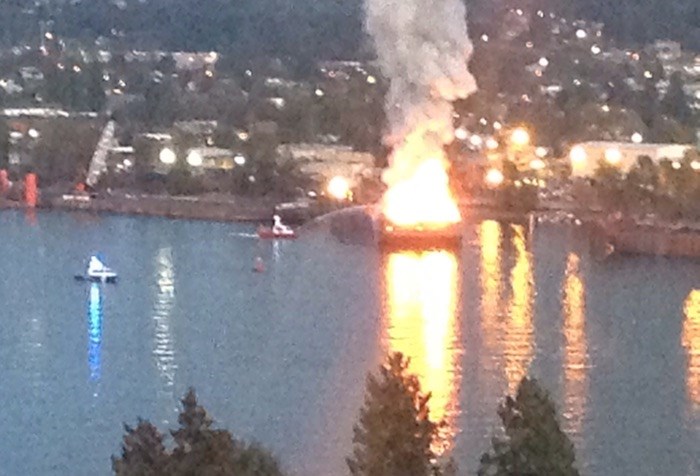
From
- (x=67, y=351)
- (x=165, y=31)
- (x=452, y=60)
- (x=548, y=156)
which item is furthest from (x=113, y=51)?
(x=67, y=351)

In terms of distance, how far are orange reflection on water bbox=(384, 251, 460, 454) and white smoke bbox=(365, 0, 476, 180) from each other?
1.50 metres

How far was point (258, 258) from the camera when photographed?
991 centimetres

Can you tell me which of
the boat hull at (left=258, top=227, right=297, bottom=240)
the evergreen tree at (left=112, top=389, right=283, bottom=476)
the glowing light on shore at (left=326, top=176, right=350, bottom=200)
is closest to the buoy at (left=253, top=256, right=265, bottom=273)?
the boat hull at (left=258, top=227, right=297, bottom=240)

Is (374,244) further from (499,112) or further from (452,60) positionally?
(499,112)

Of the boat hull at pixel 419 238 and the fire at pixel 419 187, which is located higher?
the fire at pixel 419 187

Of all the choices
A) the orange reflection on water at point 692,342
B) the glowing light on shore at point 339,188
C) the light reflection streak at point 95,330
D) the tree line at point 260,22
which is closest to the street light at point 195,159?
the glowing light on shore at point 339,188

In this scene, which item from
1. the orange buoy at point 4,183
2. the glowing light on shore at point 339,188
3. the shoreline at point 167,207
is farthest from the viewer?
the orange buoy at point 4,183

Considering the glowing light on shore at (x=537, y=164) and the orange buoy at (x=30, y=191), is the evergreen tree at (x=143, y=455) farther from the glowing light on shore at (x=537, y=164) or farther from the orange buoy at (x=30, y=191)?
the glowing light on shore at (x=537, y=164)

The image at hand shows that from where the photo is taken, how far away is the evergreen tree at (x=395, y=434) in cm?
430

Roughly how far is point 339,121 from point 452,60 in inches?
103

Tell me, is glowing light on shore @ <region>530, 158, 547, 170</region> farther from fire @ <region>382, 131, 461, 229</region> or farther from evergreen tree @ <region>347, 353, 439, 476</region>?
evergreen tree @ <region>347, 353, 439, 476</region>

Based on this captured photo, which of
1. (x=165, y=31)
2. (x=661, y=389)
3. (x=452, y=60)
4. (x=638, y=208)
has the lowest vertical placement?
(x=661, y=389)

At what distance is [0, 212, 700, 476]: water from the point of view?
619 centimetres

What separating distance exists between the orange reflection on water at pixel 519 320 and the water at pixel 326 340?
0.02m
